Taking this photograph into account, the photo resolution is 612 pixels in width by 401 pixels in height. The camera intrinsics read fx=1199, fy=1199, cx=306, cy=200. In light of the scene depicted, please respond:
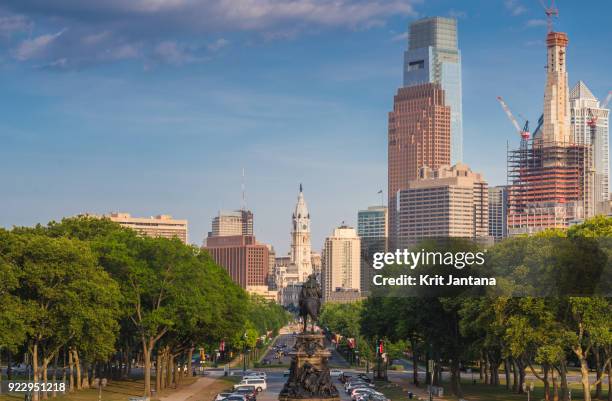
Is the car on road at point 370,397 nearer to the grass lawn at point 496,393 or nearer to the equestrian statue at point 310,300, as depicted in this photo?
the grass lawn at point 496,393

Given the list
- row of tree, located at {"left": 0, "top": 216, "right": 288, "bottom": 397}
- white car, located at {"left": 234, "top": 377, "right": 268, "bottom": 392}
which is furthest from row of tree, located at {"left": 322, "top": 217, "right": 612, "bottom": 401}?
white car, located at {"left": 234, "top": 377, "right": 268, "bottom": 392}

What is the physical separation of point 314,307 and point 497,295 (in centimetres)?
2112

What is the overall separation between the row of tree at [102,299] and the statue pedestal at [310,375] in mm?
22828

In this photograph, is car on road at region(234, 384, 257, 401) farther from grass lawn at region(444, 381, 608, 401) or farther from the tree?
grass lawn at region(444, 381, 608, 401)

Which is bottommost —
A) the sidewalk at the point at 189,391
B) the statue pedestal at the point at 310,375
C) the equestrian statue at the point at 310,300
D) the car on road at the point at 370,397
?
the sidewalk at the point at 189,391

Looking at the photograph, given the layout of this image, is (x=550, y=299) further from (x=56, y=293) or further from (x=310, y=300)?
(x=56, y=293)

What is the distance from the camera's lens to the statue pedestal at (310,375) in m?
78.2

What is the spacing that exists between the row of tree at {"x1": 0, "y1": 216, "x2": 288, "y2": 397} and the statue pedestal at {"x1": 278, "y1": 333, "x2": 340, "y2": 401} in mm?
22828

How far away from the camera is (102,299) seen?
325 feet

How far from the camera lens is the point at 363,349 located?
18088cm

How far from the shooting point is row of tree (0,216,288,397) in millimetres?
94875

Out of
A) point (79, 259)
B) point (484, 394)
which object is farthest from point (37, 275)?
point (484, 394)

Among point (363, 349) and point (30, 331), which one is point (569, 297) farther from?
point (363, 349)

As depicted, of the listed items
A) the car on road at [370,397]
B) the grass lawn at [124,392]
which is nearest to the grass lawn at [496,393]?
the car on road at [370,397]
